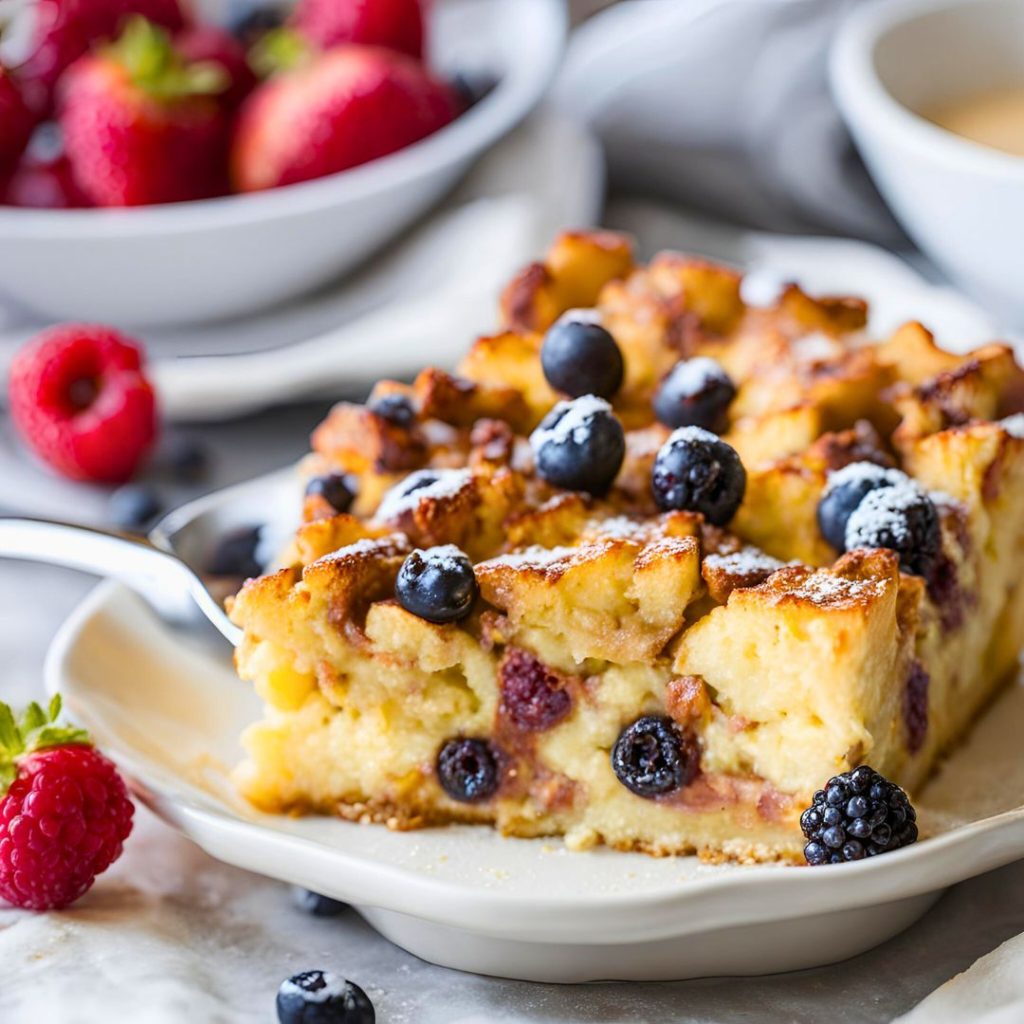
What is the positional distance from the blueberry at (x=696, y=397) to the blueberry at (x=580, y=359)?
0.31ft

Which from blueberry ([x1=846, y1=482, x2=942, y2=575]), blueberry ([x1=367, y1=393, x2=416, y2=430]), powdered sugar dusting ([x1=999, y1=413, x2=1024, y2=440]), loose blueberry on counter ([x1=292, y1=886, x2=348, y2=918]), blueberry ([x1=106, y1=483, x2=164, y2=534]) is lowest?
blueberry ([x1=106, y1=483, x2=164, y2=534])

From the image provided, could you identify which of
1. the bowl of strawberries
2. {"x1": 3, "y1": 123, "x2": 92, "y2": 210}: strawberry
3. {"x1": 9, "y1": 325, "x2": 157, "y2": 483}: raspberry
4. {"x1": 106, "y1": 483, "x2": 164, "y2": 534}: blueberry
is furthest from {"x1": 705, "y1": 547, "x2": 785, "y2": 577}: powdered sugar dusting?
{"x1": 3, "y1": 123, "x2": 92, "y2": 210}: strawberry

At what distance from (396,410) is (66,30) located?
211 cm

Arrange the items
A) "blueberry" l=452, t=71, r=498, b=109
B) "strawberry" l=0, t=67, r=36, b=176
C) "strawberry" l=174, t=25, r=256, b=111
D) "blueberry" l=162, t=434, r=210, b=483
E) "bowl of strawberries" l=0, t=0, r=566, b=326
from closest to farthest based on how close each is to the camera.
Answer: "blueberry" l=162, t=434, r=210, b=483 < "bowl of strawberries" l=0, t=0, r=566, b=326 < "strawberry" l=0, t=67, r=36, b=176 < "strawberry" l=174, t=25, r=256, b=111 < "blueberry" l=452, t=71, r=498, b=109

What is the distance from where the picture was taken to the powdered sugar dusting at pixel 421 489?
2248 mm

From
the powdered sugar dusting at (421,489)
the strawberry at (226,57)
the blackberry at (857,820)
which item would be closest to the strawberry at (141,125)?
the strawberry at (226,57)

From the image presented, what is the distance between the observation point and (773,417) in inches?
93.4

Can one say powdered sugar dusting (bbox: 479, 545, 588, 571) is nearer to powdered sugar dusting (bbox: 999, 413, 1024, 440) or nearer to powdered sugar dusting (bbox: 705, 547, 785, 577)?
powdered sugar dusting (bbox: 705, 547, 785, 577)

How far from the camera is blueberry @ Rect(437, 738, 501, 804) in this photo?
2.21 metres

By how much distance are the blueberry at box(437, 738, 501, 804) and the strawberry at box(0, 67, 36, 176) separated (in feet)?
7.69

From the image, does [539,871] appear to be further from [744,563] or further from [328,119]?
Result: [328,119]

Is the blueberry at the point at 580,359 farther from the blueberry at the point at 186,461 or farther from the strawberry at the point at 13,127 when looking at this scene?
the strawberry at the point at 13,127

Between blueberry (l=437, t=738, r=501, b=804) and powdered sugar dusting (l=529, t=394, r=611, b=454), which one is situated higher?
powdered sugar dusting (l=529, t=394, r=611, b=454)

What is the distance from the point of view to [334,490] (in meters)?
2.40
